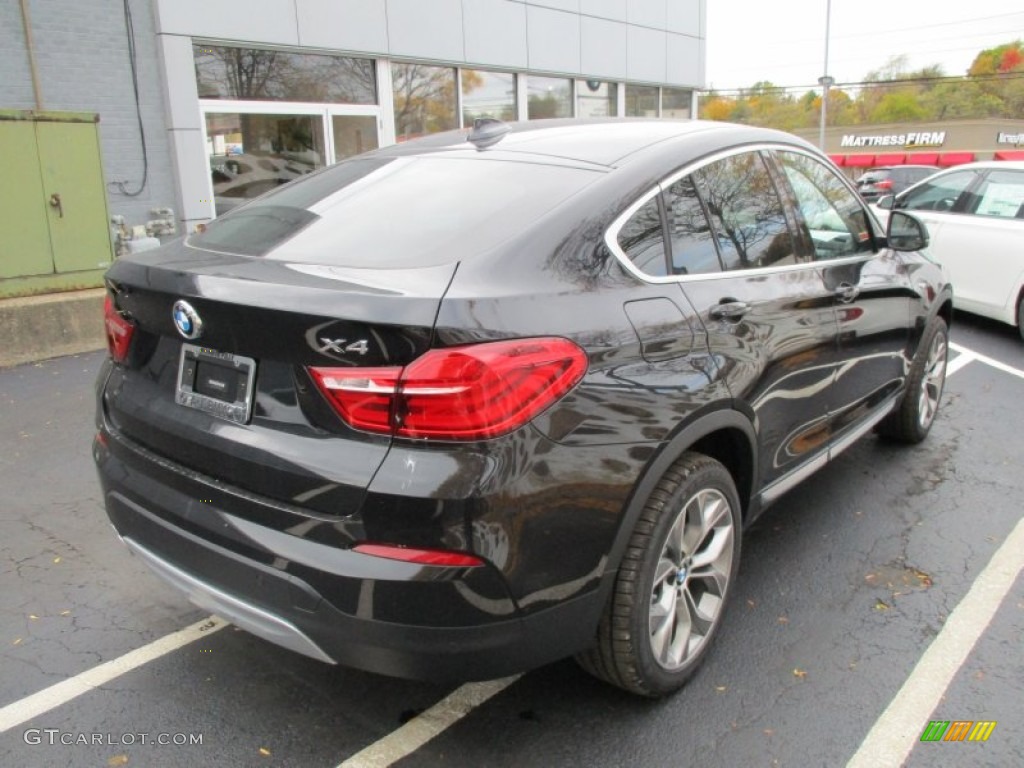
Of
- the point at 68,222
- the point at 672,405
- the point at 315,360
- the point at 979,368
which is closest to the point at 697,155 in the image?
the point at 672,405

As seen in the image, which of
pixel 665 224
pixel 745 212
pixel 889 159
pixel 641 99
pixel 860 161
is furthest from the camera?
pixel 860 161

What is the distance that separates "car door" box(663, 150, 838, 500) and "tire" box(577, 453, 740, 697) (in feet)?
1.09

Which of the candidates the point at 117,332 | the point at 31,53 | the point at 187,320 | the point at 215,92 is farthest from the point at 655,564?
the point at 215,92

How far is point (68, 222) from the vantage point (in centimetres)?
737

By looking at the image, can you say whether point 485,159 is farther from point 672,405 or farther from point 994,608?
point 994,608

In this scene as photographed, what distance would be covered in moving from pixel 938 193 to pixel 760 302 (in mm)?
7028

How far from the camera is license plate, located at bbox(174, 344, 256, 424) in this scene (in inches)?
86.1

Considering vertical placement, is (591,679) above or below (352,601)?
below

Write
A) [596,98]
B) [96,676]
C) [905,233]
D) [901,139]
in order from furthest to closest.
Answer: [901,139]
[596,98]
[905,233]
[96,676]

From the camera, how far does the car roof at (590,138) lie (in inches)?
110

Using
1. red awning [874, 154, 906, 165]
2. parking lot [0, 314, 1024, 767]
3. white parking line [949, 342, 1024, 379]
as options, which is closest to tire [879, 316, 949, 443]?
parking lot [0, 314, 1024, 767]

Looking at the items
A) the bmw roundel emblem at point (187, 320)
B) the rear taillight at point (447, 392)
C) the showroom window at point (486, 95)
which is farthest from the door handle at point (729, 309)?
the showroom window at point (486, 95)

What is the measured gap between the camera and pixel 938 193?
340 inches

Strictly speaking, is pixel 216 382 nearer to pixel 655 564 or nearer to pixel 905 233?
pixel 655 564
